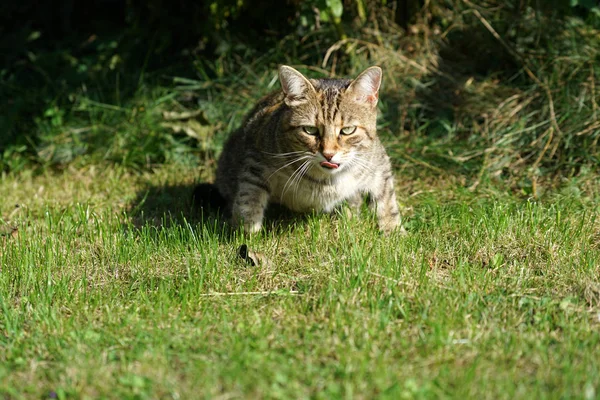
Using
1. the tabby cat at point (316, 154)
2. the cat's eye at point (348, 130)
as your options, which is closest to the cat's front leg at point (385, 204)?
the tabby cat at point (316, 154)

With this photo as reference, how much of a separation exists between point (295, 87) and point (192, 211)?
1.14m

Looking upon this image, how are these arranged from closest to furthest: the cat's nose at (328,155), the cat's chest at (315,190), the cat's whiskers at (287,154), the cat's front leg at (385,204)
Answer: the cat's nose at (328,155) → the cat's whiskers at (287,154) → the cat's chest at (315,190) → the cat's front leg at (385,204)

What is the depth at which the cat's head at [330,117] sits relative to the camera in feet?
11.5

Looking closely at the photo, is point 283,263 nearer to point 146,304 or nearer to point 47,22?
point 146,304

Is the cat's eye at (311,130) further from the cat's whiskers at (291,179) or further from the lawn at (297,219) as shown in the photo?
the lawn at (297,219)

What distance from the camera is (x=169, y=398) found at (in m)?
2.26

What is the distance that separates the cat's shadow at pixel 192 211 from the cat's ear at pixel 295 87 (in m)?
0.69

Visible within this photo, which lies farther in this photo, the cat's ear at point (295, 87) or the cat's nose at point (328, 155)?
the cat's ear at point (295, 87)

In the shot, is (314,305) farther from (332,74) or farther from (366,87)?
(332,74)

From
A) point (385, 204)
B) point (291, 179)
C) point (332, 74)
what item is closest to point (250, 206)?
point (291, 179)

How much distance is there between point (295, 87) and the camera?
360 cm

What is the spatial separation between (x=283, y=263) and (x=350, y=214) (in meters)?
0.64

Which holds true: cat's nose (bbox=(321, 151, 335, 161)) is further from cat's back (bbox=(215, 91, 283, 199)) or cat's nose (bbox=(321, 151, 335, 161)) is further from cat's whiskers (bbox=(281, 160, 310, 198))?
cat's back (bbox=(215, 91, 283, 199))

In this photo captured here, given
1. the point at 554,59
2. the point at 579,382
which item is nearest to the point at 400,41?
the point at 554,59
